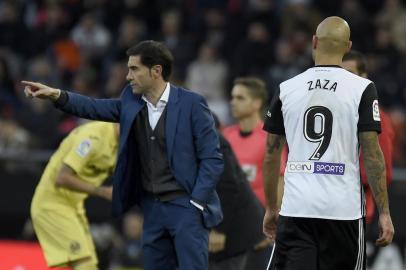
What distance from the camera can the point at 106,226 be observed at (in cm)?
1480

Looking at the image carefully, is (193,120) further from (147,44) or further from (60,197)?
(60,197)

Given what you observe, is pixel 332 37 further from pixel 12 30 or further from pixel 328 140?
pixel 12 30

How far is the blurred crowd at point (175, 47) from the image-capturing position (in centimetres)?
1555

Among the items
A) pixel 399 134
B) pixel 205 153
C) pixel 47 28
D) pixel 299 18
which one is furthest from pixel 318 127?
pixel 47 28

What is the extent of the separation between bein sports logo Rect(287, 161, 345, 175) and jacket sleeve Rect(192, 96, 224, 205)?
1120 mm

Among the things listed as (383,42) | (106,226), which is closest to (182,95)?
(106,226)

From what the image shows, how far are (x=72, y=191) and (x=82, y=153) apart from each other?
0.38m

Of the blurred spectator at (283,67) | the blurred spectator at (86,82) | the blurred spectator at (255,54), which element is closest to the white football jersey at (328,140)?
the blurred spectator at (283,67)

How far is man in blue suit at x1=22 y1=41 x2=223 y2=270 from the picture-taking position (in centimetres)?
789

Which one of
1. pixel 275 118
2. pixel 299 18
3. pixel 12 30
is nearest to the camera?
pixel 275 118

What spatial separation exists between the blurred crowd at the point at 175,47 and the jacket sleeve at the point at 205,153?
6.20m

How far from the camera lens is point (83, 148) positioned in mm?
9328

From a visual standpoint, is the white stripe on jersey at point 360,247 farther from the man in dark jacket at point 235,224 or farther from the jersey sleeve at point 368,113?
the man in dark jacket at point 235,224

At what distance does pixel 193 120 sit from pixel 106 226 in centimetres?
704
